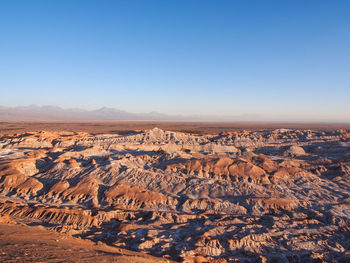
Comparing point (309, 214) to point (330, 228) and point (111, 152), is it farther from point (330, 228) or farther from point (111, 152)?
point (111, 152)

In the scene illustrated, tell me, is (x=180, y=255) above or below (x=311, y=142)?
below

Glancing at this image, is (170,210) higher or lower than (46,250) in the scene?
lower

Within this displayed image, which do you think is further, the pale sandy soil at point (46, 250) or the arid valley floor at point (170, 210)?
the arid valley floor at point (170, 210)

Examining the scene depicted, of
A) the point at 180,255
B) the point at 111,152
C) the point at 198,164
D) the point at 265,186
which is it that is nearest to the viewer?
the point at 180,255

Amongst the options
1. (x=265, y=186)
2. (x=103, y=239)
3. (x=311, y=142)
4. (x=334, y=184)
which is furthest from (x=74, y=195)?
(x=311, y=142)

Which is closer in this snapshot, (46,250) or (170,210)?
(46,250)

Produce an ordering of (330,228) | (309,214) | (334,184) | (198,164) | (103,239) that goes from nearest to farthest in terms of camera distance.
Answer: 1. (103,239)
2. (330,228)
3. (309,214)
4. (334,184)
5. (198,164)

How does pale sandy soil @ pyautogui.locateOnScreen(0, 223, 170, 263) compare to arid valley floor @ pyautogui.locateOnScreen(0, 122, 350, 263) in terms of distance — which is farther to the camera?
arid valley floor @ pyautogui.locateOnScreen(0, 122, 350, 263)

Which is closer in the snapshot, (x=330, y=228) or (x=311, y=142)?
(x=330, y=228)
